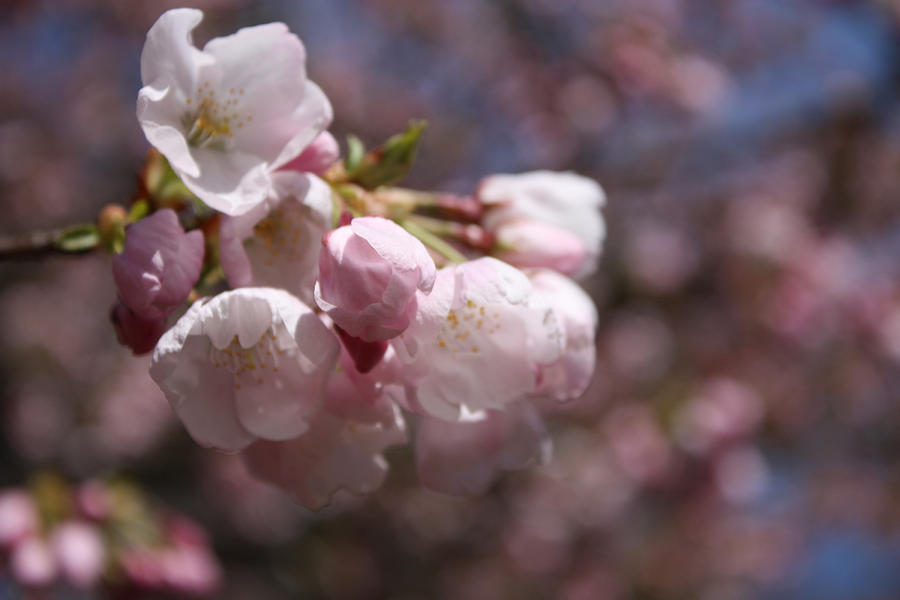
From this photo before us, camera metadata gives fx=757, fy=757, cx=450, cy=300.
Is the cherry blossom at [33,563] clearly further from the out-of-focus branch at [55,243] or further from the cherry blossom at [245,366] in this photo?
the cherry blossom at [245,366]

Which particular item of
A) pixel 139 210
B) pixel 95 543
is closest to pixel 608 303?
pixel 95 543

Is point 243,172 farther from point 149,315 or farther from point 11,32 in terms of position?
point 11,32

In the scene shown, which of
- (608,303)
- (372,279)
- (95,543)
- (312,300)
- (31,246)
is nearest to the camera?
(372,279)

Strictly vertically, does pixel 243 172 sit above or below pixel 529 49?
above

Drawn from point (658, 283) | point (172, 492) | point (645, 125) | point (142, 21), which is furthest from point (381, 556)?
point (142, 21)

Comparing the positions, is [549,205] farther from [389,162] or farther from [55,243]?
[55,243]

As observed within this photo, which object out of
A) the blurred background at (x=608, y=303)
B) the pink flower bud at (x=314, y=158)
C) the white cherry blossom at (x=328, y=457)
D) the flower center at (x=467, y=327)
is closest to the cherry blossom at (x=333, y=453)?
the white cherry blossom at (x=328, y=457)

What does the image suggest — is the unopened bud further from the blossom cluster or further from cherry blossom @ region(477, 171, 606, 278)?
cherry blossom @ region(477, 171, 606, 278)
